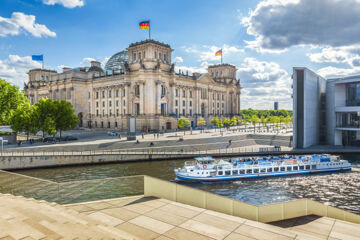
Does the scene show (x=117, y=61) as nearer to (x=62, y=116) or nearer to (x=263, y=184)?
(x=62, y=116)

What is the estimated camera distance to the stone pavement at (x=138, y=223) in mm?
9125

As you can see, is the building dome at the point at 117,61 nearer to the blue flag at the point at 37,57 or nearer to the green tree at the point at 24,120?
the blue flag at the point at 37,57

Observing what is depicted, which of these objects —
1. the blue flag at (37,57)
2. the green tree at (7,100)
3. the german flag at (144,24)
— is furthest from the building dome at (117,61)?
the green tree at (7,100)

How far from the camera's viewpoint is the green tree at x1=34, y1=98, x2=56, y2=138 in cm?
6097

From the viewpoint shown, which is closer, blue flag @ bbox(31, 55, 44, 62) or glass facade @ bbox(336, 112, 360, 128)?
glass facade @ bbox(336, 112, 360, 128)

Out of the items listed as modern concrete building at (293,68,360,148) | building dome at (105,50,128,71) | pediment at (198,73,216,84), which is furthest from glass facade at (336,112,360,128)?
building dome at (105,50,128,71)

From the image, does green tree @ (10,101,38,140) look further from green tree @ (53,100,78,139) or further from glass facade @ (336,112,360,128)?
glass facade @ (336,112,360,128)

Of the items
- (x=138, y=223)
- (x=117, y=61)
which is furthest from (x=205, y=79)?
(x=138, y=223)

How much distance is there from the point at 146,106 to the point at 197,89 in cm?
3075

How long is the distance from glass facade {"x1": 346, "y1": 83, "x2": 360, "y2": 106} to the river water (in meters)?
20.1

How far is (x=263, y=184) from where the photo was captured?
130 ft

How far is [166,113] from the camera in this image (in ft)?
326

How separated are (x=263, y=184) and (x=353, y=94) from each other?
43.9 meters

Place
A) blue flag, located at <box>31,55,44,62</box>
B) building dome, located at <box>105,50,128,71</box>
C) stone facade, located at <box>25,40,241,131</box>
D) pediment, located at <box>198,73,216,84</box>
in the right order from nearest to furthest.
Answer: stone facade, located at <box>25,40,241,131</box> → blue flag, located at <box>31,55,44,62</box> → pediment, located at <box>198,73,216,84</box> → building dome, located at <box>105,50,128,71</box>
